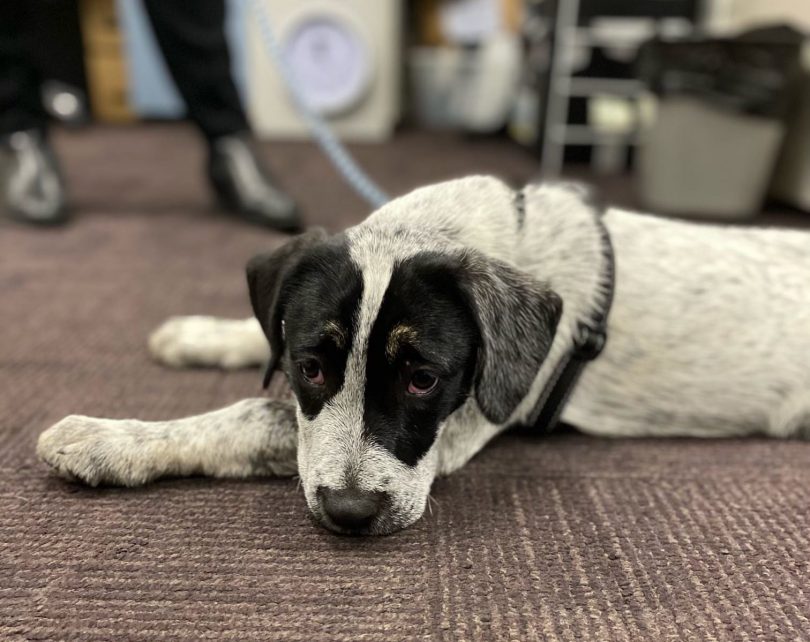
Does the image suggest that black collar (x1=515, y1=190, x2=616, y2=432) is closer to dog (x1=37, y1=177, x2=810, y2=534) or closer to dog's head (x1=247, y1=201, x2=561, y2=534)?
dog (x1=37, y1=177, x2=810, y2=534)

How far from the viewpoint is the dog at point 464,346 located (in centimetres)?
144

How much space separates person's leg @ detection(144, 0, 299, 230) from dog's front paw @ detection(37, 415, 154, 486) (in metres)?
2.21

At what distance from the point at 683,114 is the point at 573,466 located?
3138 mm

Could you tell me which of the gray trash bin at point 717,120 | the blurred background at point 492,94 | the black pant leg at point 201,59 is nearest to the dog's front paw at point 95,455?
the blurred background at point 492,94

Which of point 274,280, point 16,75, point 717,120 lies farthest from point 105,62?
point 274,280

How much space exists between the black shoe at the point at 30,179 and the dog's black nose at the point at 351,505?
2898 millimetres

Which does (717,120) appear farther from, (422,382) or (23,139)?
(23,139)

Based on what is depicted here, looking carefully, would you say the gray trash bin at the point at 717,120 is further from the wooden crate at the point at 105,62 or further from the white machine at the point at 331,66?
the wooden crate at the point at 105,62

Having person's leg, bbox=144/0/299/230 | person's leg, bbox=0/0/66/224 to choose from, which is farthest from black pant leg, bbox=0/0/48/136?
person's leg, bbox=144/0/299/230

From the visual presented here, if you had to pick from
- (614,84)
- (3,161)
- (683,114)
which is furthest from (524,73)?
(3,161)

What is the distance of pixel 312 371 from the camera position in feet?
4.94

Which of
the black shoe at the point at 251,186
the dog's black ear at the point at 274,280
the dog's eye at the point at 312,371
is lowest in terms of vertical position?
the black shoe at the point at 251,186

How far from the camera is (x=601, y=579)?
4.54 feet

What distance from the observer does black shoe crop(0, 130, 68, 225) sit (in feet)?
11.6
